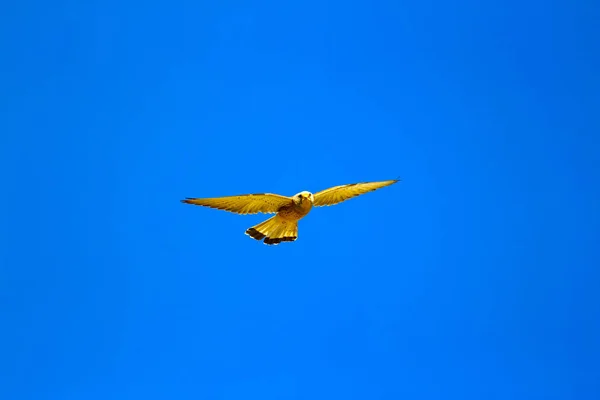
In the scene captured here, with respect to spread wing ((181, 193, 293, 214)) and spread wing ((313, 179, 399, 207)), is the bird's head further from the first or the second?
spread wing ((313, 179, 399, 207))

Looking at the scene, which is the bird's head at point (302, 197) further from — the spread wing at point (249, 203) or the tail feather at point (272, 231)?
the tail feather at point (272, 231)

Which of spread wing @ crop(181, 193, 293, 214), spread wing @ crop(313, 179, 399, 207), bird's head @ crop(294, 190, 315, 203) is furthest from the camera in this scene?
spread wing @ crop(313, 179, 399, 207)

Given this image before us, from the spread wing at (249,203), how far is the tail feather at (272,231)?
1.02 ft

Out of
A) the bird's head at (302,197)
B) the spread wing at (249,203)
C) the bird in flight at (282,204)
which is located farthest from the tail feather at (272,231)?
the bird's head at (302,197)

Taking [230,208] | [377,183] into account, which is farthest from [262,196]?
[377,183]

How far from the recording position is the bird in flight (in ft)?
52.5

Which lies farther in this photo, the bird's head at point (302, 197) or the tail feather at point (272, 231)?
the tail feather at point (272, 231)

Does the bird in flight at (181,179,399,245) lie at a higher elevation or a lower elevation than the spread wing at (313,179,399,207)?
lower

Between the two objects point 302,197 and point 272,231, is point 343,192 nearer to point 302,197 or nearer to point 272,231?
point 302,197

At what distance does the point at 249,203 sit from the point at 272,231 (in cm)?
116

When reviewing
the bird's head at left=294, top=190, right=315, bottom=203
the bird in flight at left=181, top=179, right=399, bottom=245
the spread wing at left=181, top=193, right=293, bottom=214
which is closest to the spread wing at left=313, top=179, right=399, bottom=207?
the bird in flight at left=181, top=179, right=399, bottom=245

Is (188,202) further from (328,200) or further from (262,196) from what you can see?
(328,200)

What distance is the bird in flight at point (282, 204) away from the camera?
631 inches

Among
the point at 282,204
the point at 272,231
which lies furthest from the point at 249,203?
the point at 272,231
